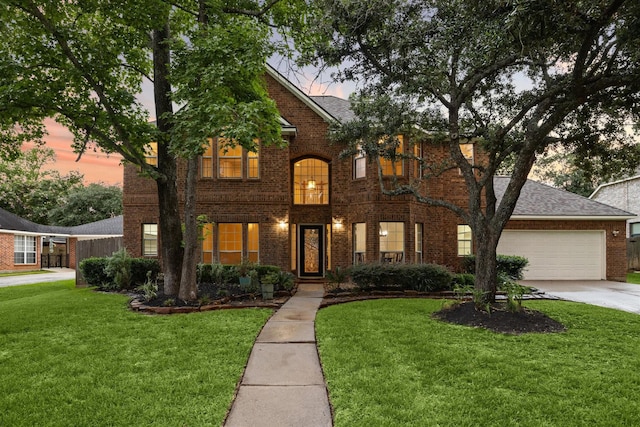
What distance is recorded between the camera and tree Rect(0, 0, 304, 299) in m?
8.50

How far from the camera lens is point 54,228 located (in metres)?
30.5

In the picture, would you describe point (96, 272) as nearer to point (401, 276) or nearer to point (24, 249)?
point (401, 276)

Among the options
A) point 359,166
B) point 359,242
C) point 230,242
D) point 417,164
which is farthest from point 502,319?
point 230,242

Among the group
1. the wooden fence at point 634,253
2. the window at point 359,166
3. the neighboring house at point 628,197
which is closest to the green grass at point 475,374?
the window at point 359,166

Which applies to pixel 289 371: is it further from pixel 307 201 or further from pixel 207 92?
pixel 307 201

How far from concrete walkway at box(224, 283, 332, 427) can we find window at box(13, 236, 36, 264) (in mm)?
27389

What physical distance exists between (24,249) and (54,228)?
11.4 feet

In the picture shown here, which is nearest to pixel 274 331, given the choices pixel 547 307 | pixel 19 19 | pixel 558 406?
pixel 558 406

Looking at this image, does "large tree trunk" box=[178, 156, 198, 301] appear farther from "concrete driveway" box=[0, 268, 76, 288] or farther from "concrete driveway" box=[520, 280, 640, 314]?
"concrete driveway" box=[0, 268, 76, 288]

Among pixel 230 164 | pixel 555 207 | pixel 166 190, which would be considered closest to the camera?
pixel 166 190

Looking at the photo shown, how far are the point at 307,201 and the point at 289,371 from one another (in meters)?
11.1

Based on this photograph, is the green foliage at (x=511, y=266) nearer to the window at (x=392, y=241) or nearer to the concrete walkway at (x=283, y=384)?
the window at (x=392, y=241)

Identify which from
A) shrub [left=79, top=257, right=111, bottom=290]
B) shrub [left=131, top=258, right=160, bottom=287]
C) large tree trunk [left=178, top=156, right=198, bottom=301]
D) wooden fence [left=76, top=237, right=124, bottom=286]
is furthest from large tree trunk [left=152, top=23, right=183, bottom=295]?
wooden fence [left=76, top=237, right=124, bottom=286]

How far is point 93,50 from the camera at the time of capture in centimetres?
961
